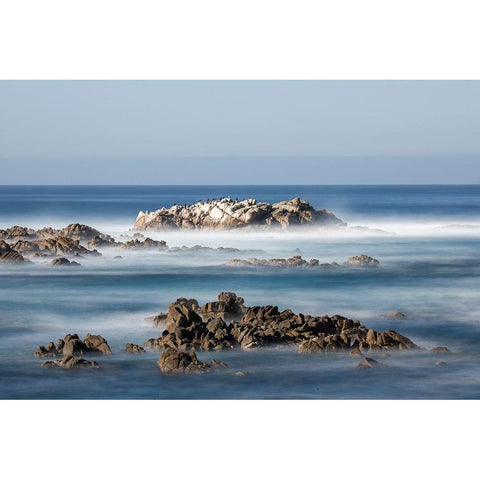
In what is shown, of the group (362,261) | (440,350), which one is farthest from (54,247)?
(440,350)

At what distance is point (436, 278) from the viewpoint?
11141 mm

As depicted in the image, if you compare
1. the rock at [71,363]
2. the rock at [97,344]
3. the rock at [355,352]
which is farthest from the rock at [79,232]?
the rock at [355,352]

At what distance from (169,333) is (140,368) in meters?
0.63

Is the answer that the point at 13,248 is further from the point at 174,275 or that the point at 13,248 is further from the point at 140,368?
the point at 140,368

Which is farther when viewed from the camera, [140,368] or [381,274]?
[381,274]

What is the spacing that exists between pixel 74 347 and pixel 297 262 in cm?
285

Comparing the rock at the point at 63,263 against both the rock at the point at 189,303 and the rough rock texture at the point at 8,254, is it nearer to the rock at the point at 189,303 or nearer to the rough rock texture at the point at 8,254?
Result: the rough rock texture at the point at 8,254

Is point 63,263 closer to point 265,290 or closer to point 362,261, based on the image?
point 265,290

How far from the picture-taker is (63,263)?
11797mm

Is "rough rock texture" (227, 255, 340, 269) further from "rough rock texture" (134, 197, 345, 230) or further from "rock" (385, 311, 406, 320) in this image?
"rock" (385, 311, 406, 320)

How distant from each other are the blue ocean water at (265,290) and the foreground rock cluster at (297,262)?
9 cm

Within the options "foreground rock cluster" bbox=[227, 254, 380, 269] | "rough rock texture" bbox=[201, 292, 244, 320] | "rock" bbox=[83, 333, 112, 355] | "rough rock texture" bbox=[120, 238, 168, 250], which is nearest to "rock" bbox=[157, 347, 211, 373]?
"rock" bbox=[83, 333, 112, 355]

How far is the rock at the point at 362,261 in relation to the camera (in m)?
11.2

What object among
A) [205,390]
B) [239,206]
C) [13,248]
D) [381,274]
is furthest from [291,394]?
[13,248]
